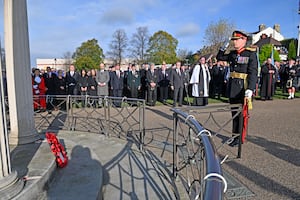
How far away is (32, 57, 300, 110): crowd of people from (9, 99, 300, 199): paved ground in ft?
13.1

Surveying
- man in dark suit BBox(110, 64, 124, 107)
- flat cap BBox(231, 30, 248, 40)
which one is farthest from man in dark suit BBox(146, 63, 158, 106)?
flat cap BBox(231, 30, 248, 40)

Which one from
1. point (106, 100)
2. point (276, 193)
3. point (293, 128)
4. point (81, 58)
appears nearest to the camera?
point (276, 193)

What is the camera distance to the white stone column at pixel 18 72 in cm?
335

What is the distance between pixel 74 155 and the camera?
151 inches

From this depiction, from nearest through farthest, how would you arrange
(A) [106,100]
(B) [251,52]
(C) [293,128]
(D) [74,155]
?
(D) [74,155] < (B) [251,52] < (A) [106,100] < (C) [293,128]

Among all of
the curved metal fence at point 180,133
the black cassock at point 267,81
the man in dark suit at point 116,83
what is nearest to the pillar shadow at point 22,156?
the curved metal fence at point 180,133

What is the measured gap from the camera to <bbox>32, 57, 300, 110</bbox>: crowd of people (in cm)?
940

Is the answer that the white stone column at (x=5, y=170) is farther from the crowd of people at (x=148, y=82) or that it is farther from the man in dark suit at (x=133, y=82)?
the man in dark suit at (x=133, y=82)

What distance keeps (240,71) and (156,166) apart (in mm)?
2568

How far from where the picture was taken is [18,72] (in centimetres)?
343

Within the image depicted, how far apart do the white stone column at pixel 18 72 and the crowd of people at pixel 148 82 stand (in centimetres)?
512

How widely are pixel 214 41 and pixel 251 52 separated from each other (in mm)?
29840

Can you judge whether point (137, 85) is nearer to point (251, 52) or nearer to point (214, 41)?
point (251, 52)

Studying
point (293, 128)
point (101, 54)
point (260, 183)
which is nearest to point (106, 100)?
point (260, 183)
